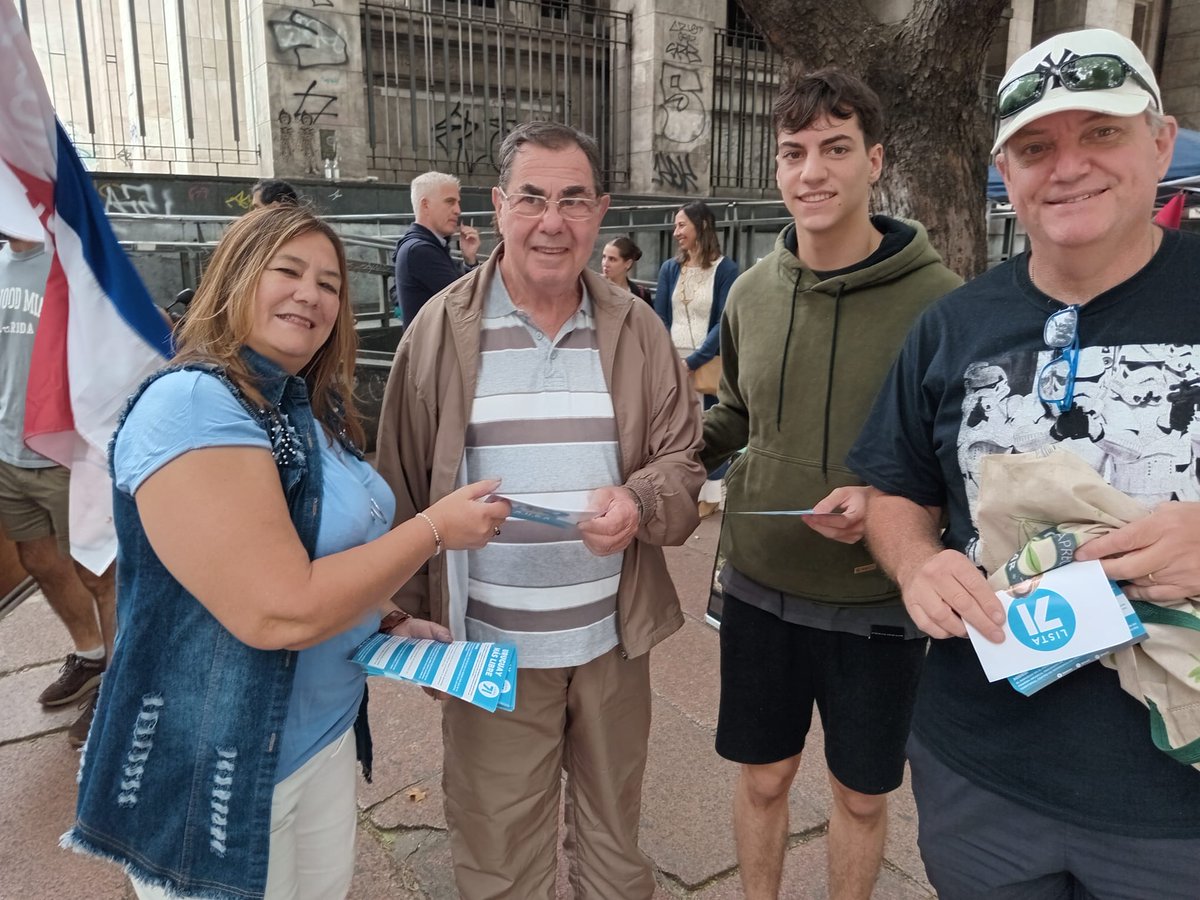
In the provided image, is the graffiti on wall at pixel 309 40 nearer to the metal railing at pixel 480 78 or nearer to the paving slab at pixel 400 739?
the metal railing at pixel 480 78

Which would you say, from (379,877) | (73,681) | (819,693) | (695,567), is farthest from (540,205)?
(695,567)

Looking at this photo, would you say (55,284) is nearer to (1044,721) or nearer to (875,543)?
(875,543)

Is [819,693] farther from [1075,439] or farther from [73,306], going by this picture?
[73,306]

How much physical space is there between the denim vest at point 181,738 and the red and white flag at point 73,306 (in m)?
0.95

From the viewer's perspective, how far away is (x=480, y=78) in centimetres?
1312

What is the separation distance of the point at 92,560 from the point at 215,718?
133 cm

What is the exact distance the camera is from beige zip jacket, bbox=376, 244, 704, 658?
205cm

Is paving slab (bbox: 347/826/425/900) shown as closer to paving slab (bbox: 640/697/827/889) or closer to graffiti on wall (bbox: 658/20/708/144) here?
paving slab (bbox: 640/697/827/889)

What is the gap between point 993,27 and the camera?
376 cm

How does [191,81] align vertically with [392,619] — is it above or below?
above

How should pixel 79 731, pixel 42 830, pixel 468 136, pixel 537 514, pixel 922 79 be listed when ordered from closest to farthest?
1. pixel 537 514
2. pixel 42 830
3. pixel 79 731
4. pixel 922 79
5. pixel 468 136

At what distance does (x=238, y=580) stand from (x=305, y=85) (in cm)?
1083

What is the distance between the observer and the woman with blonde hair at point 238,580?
1.38 m

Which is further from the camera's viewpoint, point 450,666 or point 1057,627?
point 450,666
